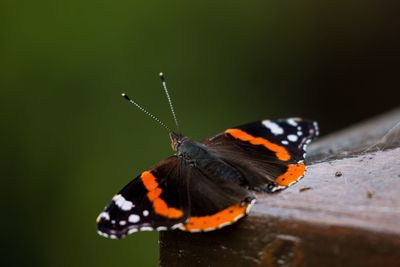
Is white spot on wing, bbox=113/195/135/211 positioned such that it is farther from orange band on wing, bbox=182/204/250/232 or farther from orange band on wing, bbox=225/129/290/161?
orange band on wing, bbox=225/129/290/161

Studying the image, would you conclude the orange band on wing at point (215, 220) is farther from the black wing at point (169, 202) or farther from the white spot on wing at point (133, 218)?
the white spot on wing at point (133, 218)

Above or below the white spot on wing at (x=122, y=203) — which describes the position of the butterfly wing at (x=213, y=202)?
below

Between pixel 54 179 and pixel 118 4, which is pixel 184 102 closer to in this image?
pixel 118 4

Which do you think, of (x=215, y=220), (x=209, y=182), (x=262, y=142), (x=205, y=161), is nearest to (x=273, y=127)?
(x=262, y=142)

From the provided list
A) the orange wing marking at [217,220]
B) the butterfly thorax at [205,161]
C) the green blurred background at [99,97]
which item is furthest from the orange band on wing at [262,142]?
the green blurred background at [99,97]

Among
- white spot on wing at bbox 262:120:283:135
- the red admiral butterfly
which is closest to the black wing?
the red admiral butterfly
